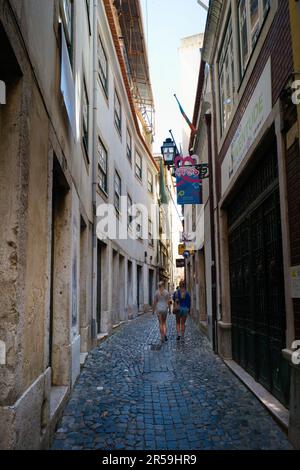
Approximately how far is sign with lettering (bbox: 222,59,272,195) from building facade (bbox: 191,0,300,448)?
1 centimetres

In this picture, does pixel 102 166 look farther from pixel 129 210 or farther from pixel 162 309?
pixel 129 210

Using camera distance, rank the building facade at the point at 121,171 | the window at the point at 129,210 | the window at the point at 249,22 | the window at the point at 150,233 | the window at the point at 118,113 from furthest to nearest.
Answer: the window at the point at 150,233 → the window at the point at 129,210 → the window at the point at 118,113 → the building facade at the point at 121,171 → the window at the point at 249,22

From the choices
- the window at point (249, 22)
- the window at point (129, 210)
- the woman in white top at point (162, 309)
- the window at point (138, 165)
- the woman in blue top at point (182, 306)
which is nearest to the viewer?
the window at point (249, 22)

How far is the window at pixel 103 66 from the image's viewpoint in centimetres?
1212

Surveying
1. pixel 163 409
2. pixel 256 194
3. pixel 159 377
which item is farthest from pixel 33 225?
pixel 159 377

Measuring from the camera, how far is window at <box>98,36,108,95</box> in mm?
12117

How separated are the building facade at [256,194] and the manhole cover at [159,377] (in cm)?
114

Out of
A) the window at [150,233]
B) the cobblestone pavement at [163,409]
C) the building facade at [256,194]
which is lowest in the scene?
the cobblestone pavement at [163,409]

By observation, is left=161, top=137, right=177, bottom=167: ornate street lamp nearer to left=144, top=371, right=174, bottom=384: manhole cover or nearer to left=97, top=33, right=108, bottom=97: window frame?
left=97, top=33, right=108, bottom=97: window frame

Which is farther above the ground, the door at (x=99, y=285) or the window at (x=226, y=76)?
the window at (x=226, y=76)

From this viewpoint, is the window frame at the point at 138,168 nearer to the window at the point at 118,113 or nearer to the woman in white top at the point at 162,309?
the window at the point at 118,113

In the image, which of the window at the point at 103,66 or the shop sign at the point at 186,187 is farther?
the window at the point at 103,66

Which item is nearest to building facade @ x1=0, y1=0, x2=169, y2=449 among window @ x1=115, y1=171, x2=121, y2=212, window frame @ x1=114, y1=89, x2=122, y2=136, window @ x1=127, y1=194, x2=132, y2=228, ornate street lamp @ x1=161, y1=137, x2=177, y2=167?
window @ x1=115, y1=171, x2=121, y2=212

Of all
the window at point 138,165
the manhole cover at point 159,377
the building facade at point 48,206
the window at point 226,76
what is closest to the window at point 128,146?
the window at point 138,165
